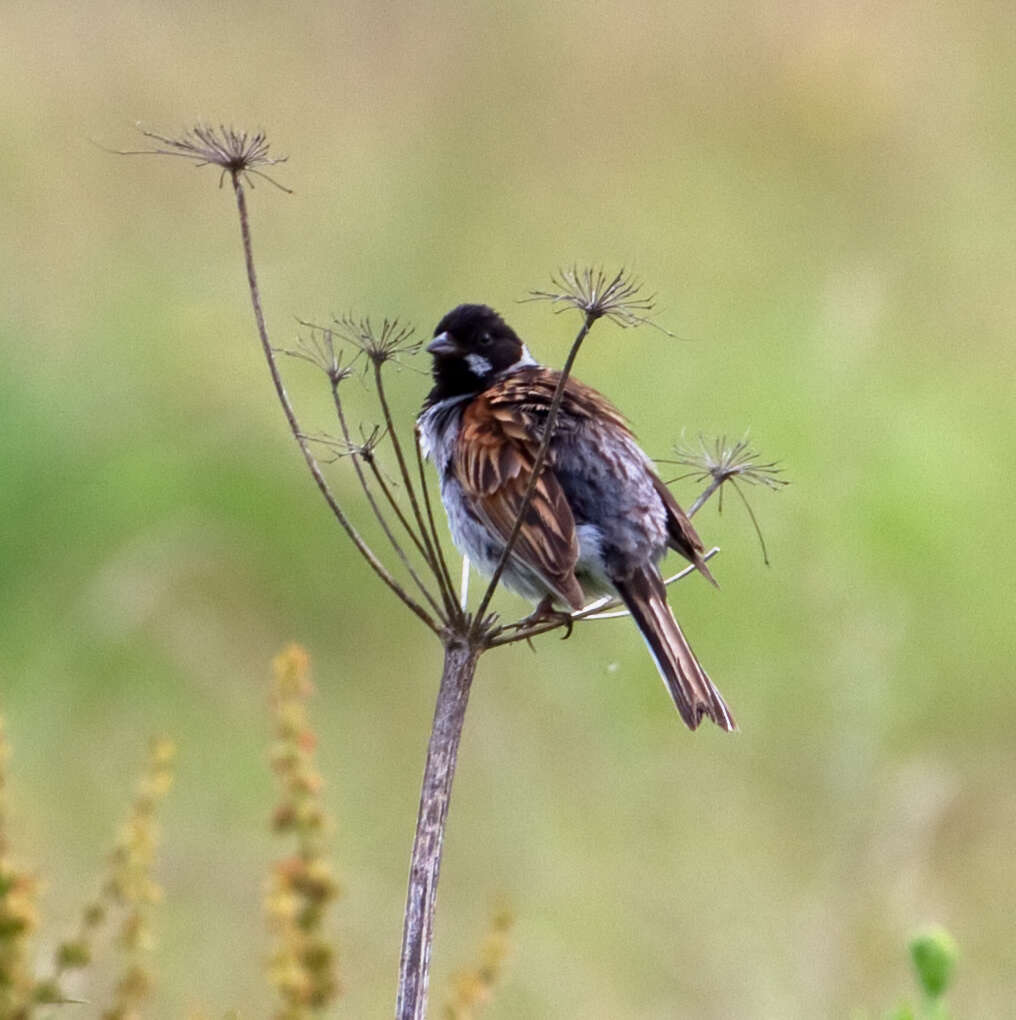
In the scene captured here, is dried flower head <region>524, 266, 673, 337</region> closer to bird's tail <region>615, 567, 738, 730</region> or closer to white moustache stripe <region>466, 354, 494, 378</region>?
bird's tail <region>615, 567, 738, 730</region>

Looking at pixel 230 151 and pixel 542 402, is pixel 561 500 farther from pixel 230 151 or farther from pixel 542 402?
pixel 230 151

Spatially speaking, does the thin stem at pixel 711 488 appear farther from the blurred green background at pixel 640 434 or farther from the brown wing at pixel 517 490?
the blurred green background at pixel 640 434

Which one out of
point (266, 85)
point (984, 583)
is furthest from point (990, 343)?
point (266, 85)

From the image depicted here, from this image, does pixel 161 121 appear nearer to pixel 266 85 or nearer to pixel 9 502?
pixel 266 85

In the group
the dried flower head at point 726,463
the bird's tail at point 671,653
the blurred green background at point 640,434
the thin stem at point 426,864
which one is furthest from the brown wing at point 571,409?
the thin stem at point 426,864

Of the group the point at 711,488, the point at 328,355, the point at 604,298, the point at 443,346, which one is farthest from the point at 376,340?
the point at 443,346

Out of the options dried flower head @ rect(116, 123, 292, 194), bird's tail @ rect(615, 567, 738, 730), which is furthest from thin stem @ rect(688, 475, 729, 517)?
dried flower head @ rect(116, 123, 292, 194)
